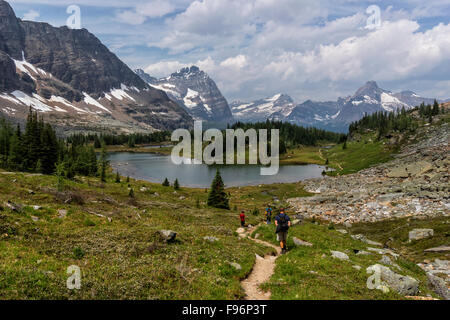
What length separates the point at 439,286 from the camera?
53.9ft

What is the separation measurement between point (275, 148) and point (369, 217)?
15700 cm

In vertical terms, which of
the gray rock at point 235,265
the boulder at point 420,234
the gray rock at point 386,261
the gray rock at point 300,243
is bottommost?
→ the boulder at point 420,234

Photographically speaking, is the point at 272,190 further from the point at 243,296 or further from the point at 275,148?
the point at 275,148

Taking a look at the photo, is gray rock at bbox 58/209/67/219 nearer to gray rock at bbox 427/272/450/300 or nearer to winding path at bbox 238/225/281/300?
winding path at bbox 238/225/281/300

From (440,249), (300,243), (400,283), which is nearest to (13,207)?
(300,243)

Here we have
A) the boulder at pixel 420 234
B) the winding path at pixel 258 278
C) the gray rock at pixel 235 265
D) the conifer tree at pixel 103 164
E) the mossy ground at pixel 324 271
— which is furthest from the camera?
the conifer tree at pixel 103 164

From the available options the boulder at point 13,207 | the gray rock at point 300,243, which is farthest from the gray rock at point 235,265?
the boulder at point 13,207

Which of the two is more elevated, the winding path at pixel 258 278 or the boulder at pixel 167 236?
the boulder at pixel 167 236

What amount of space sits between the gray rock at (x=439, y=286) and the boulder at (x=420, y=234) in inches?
449

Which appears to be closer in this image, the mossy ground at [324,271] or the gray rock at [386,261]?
the mossy ground at [324,271]

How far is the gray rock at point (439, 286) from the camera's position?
1545 cm

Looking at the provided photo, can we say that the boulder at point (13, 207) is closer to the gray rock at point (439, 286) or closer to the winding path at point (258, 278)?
the winding path at point (258, 278)

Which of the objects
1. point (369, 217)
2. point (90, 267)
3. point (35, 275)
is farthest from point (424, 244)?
point (35, 275)
